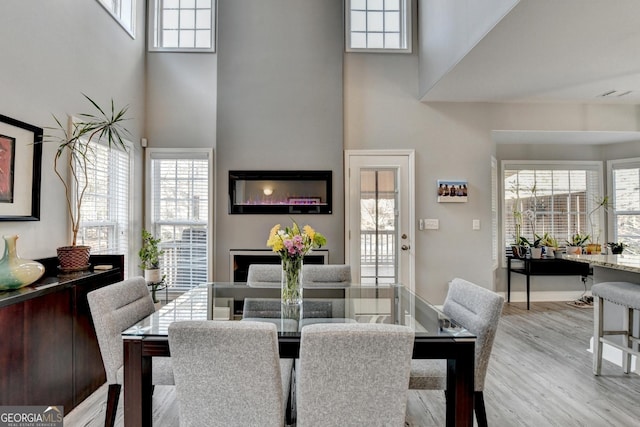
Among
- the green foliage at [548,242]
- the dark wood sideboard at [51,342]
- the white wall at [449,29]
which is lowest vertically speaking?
the dark wood sideboard at [51,342]

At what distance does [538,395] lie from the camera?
245cm

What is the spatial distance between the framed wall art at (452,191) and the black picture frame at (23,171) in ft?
12.9

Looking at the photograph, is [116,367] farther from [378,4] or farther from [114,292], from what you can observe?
[378,4]

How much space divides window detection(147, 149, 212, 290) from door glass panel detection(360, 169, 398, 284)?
1887mm

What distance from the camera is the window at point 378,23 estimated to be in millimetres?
4402

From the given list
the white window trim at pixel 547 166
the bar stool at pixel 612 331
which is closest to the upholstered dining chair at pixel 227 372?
the bar stool at pixel 612 331

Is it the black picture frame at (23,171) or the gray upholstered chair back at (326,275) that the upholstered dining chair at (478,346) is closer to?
the gray upholstered chair back at (326,275)

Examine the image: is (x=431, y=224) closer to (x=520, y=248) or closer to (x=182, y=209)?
(x=520, y=248)

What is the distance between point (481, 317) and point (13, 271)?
249 centimetres

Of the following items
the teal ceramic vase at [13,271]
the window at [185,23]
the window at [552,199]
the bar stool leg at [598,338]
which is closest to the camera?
the teal ceramic vase at [13,271]

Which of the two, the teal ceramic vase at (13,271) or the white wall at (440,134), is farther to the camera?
the white wall at (440,134)

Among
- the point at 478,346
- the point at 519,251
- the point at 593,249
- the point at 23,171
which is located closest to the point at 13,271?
the point at 23,171

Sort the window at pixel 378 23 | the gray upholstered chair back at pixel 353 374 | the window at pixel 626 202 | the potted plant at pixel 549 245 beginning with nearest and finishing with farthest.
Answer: the gray upholstered chair back at pixel 353 374 → the window at pixel 378 23 → the potted plant at pixel 549 245 → the window at pixel 626 202

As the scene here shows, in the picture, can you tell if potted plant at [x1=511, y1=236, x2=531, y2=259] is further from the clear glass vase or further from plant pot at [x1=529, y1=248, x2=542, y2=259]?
the clear glass vase
